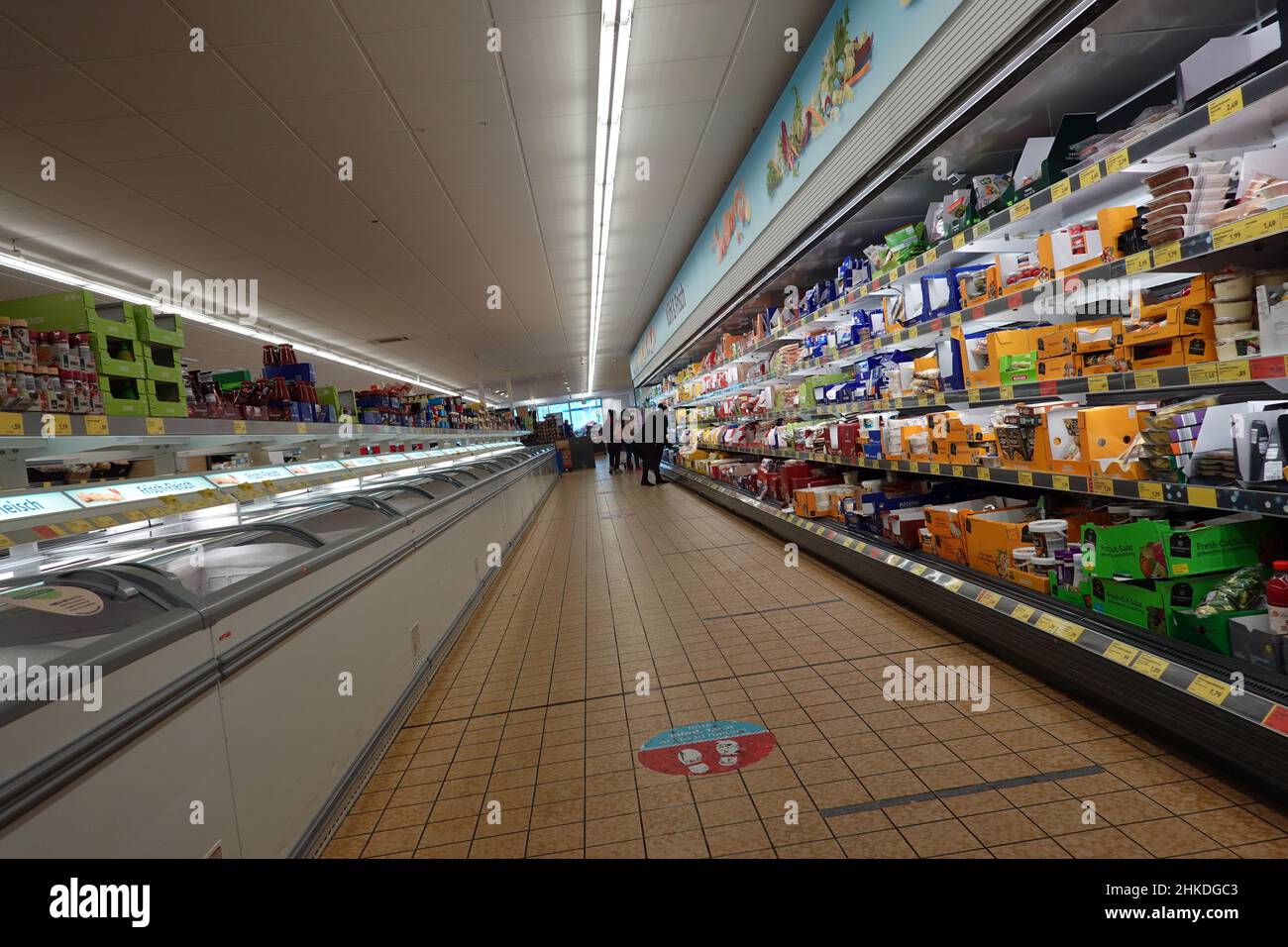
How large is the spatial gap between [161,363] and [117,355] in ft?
0.72

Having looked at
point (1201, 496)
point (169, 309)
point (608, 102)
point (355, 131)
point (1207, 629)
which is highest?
point (608, 102)

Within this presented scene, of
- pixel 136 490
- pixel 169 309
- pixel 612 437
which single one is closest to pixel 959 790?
pixel 136 490

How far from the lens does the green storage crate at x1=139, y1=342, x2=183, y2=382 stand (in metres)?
2.70

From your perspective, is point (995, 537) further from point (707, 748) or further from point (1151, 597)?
point (707, 748)

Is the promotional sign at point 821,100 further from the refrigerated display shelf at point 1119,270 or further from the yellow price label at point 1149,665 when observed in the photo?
the yellow price label at point 1149,665

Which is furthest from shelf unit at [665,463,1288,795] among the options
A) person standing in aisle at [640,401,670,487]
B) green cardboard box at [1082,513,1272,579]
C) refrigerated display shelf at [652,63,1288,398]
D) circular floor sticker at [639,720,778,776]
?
person standing in aisle at [640,401,670,487]

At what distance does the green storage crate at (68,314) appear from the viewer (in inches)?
96.1

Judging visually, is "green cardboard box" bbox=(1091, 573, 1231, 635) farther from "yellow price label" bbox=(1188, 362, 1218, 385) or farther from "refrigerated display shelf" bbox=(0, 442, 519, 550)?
"refrigerated display shelf" bbox=(0, 442, 519, 550)

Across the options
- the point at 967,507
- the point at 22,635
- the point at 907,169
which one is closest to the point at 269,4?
the point at 907,169

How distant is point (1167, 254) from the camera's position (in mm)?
2053

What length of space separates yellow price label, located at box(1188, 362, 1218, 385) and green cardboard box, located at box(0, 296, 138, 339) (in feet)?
11.3

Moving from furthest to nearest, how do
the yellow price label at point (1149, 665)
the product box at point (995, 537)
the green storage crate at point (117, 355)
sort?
the product box at point (995, 537) → the green storage crate at point (117, 355) → the yellow price label at point (1149, 665)

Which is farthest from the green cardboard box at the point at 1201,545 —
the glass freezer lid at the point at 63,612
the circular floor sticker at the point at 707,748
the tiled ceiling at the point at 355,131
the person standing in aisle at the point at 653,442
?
the person standing in aisle at the point at 653,442
